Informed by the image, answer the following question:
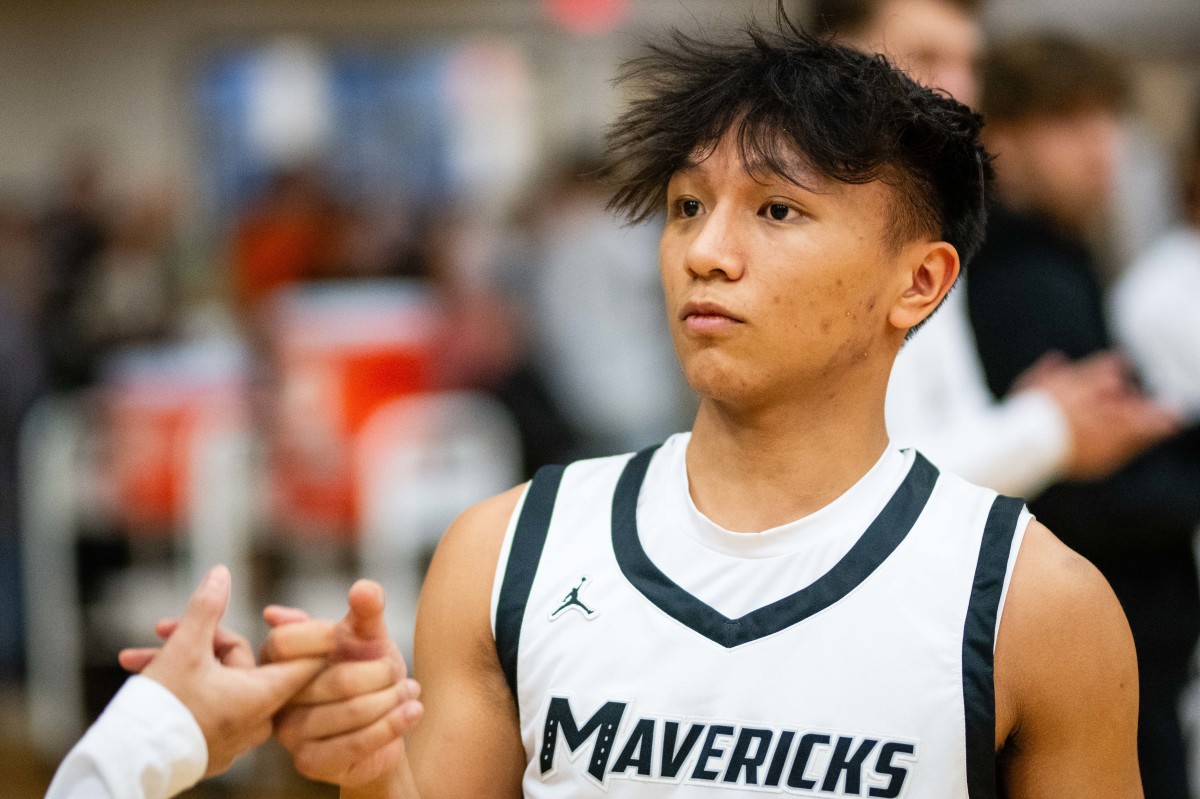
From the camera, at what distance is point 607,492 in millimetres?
2166

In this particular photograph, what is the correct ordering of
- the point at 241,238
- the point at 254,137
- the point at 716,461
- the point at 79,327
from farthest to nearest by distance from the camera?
the point at 254,137, the point at 241,238, the point at 79,327, the point at 716,461

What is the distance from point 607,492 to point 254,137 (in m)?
10.1

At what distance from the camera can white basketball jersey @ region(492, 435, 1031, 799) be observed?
1.87 m

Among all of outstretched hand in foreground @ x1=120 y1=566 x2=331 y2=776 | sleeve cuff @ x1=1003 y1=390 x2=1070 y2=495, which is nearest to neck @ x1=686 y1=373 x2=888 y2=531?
outstretched hand in foreground @ x1=120 y1=566 x2=331 y2=776

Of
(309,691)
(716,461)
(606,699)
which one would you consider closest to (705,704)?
(606,699)

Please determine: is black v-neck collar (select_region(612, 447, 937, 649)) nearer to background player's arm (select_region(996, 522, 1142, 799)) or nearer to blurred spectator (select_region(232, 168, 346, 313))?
background player's arm (select_region(996, 522, 1142, 799))

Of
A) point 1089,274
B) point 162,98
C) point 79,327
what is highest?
point 162,98

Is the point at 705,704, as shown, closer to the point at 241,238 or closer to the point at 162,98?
the point at 241,238

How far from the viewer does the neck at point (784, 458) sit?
2059 mm

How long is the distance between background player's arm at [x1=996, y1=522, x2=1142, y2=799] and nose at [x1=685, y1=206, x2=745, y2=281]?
58cm

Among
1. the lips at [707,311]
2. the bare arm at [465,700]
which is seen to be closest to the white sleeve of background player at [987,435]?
the lips at [707,311]

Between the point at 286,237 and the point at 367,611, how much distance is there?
6544mm

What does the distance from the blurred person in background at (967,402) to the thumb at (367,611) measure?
53.9 inches

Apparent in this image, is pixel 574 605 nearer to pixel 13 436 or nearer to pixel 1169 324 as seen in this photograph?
pixel 1169 324
